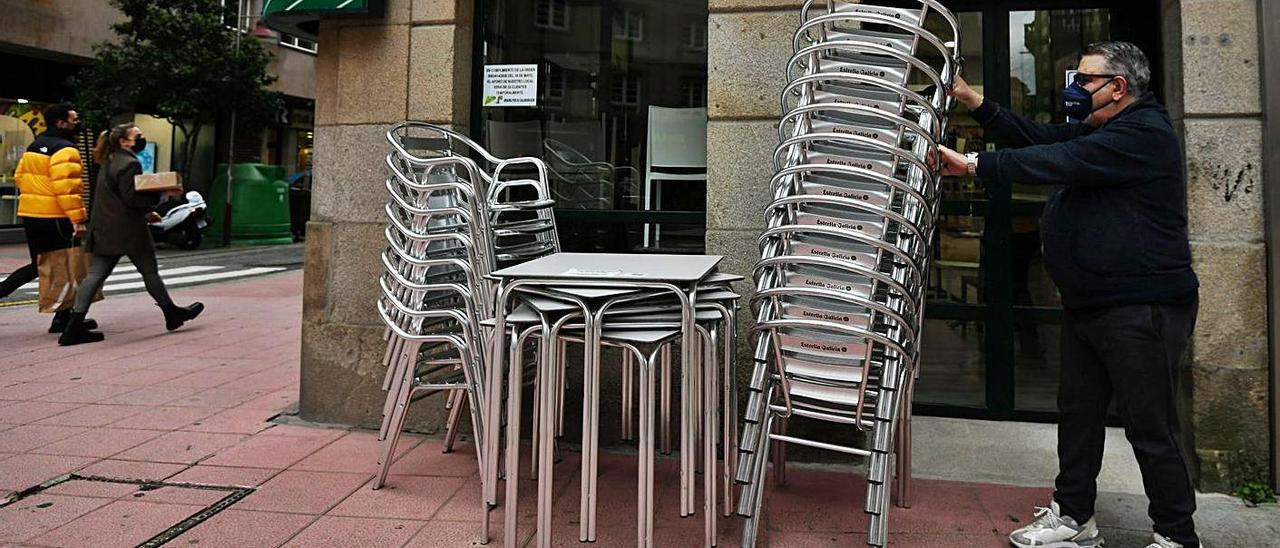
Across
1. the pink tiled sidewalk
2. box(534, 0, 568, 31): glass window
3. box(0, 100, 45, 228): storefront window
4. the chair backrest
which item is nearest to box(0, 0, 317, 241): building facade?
box(0, 100, 45, 228): storefront window

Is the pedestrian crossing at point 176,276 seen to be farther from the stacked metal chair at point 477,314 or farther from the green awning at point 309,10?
the stacked metal chair at point 477,314

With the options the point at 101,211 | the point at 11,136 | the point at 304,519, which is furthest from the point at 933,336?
the point at 11,136

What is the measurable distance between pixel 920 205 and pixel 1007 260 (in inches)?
66.8

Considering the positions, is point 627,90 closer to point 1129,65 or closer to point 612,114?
point 612,114

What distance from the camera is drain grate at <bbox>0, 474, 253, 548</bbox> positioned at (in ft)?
10.3

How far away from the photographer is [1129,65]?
115 inches

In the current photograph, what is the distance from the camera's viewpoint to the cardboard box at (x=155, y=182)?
6840 mm

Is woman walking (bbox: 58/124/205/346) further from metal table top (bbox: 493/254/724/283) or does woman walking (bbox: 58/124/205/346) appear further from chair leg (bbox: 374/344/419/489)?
metal table top (bbox: 493/254/724/283)

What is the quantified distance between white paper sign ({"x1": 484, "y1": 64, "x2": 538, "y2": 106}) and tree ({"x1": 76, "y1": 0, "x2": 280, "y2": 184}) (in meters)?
15.5

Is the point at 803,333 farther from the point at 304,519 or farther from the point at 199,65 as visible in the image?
the point at 199,65

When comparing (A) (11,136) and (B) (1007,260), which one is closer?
(B) (1007,260)

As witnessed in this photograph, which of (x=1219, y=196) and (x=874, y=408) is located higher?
(x=1219, y=196)

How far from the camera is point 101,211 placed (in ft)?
23.1

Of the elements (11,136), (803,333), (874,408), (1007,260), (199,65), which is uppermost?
(199,65)
